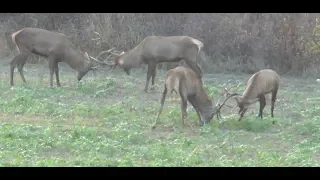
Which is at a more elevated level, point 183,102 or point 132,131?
point 183,102

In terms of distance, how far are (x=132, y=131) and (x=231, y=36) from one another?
12082 millimetres

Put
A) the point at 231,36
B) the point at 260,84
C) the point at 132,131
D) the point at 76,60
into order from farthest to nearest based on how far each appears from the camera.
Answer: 1. the point at 231,36
2. the point at 76,60
3. the point at 260,84
4. the point at 132,131

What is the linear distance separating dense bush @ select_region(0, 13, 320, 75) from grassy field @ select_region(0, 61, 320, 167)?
3.99 m

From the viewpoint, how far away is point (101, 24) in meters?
21.7

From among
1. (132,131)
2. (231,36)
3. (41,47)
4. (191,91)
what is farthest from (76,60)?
(231,36)

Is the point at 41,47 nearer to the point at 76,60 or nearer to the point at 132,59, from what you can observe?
the point at 76,60

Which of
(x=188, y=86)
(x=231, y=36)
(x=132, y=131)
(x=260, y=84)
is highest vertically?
(x=188, y=86)

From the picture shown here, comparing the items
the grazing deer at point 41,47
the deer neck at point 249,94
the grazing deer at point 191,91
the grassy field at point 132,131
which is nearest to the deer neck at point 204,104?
the grazing deer at point 191,91

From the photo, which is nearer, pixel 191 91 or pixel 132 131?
pixel 132 131

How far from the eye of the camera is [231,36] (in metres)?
21.5
